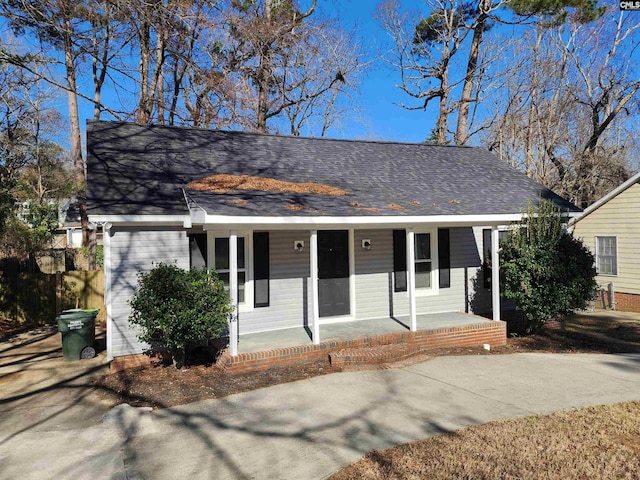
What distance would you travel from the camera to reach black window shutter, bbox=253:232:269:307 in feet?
28.0

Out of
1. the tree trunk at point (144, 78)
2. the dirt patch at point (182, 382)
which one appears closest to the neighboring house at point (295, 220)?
the dirt patch at point (182, 382)

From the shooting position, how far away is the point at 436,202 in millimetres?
9055

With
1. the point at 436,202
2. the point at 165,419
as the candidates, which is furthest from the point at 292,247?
the point at 165,419

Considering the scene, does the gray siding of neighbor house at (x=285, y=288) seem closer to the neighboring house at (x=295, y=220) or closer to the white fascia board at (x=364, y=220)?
the neighboring house at (x=295, y=220)

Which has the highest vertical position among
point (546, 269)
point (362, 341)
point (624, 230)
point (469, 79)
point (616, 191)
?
point (469, 79)

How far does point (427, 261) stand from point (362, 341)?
3141mm

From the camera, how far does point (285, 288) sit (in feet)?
29.1

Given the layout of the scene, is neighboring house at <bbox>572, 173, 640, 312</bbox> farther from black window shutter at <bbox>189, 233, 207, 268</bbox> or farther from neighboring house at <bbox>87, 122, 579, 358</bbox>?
black window shutter at <bbox>189, 233, 207, 268</bbox>

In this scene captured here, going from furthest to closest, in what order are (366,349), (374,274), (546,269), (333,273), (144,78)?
(144,78) < (374,274) < (333,273) < (546,269) < (366,349)

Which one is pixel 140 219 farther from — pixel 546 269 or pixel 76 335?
pixel 546 269

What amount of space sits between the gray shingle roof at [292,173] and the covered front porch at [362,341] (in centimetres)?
224

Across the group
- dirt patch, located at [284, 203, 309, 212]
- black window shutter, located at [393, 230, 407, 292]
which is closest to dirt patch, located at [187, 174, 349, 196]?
dirt patch, located at [284, 203, 309, 212]

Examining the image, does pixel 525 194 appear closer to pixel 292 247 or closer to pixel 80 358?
pixel 292 247

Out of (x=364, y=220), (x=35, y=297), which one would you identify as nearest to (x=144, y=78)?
(x=35, y=297)
